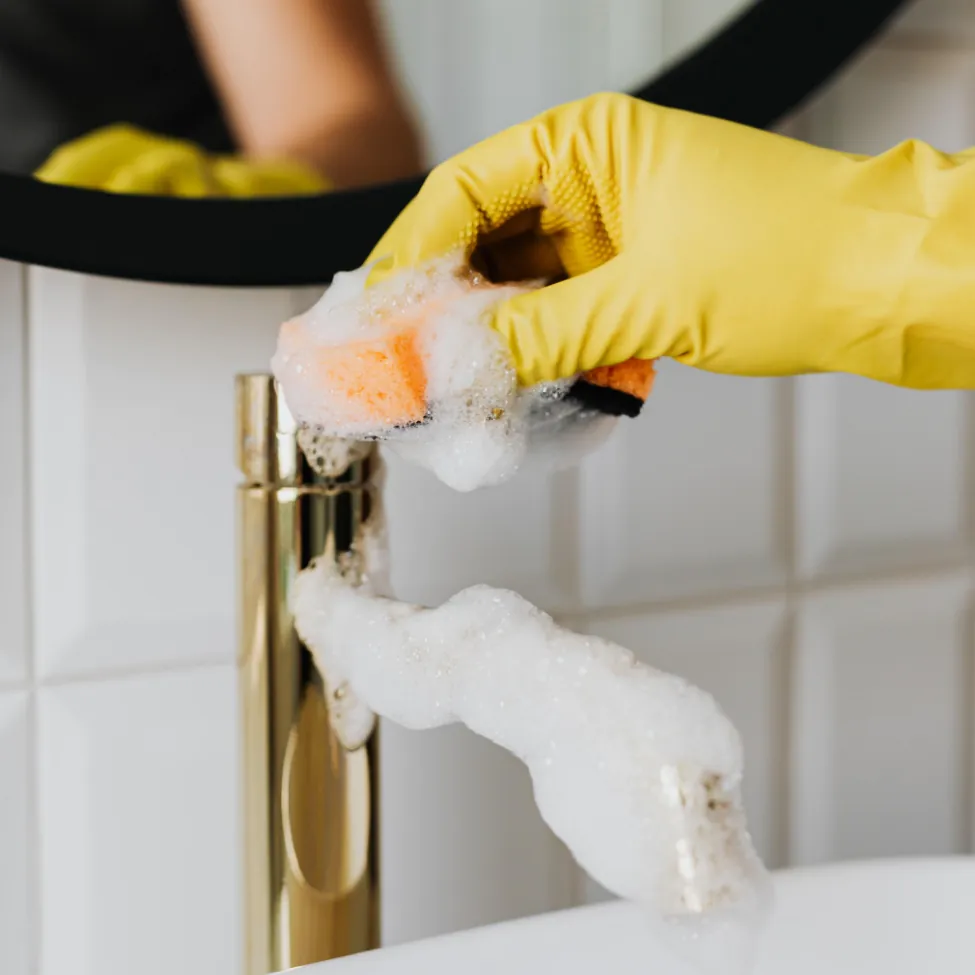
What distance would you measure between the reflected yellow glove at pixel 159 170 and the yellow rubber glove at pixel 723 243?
18 cm

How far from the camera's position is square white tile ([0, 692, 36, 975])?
1.86 ft

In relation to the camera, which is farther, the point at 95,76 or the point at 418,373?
the point at 95,76

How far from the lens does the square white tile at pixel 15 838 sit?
57cm

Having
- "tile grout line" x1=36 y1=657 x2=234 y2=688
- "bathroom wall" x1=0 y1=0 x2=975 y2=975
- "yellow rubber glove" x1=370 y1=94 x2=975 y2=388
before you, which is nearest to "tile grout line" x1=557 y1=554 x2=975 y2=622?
"bathroom wall" x1=0 y1=0 x2=975 y2=975

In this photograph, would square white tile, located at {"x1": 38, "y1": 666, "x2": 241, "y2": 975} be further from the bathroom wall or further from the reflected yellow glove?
the reflected yellow glove

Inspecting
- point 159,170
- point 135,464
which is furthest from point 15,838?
point 159,170

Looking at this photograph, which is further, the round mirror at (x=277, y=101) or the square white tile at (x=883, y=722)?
the square white tile at (x=883, y=722)

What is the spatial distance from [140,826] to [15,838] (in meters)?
0.06

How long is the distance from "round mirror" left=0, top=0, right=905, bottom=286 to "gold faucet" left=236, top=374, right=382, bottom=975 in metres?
0.15

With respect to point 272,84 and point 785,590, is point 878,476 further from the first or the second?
point 272,84

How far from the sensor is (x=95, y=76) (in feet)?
1.73

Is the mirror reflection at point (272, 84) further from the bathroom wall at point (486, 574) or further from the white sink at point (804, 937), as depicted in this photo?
the white sink at point (804, 937)

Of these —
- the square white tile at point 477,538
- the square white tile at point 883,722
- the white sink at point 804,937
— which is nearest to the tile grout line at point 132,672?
the square white tile at point 477,538

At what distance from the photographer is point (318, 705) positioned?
17.6 inches
